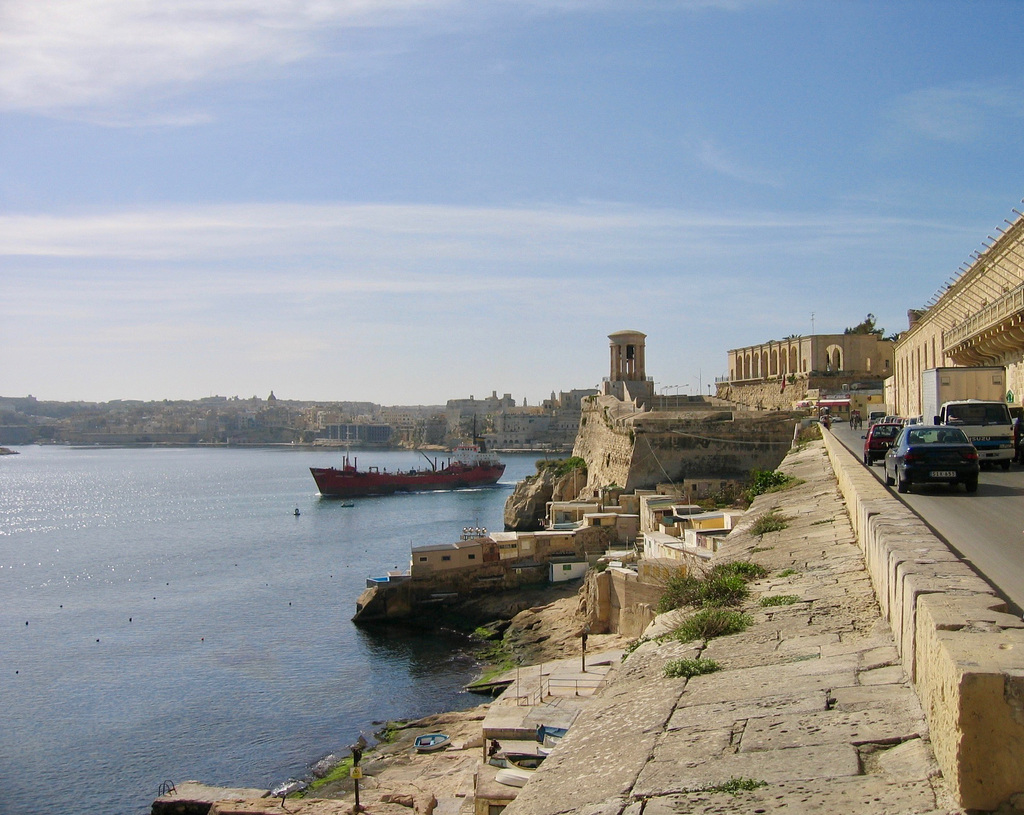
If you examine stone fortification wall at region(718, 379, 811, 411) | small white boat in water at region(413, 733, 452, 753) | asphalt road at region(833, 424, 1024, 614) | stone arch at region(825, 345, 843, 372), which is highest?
stone arch at region(825, 345, 843, 372)

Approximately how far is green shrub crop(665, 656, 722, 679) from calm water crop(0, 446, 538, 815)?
13230 millimetres

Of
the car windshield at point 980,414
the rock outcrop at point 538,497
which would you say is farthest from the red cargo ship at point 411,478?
the car windshield at point 980,414

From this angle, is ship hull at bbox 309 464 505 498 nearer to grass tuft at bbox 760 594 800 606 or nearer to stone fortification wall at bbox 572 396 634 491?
stone fortification wall at bbox 572 396 634 491

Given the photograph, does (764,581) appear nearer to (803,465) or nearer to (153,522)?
(803,465)

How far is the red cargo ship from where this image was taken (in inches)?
2598

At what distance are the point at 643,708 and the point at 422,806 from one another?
9.83 metres

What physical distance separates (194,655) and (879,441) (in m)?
17.4

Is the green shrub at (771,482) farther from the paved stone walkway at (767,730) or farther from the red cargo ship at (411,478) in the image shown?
the red cargo ship at (411,478)

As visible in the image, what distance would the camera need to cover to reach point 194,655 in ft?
75.4

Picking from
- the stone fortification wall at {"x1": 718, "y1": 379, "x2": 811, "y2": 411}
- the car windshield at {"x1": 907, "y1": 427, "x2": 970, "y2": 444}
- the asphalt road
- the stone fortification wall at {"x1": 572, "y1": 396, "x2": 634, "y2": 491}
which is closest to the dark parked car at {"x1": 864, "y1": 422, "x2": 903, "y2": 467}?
the asphalt road

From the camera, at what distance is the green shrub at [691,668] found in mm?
3852

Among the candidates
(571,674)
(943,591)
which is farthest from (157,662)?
(943,591)

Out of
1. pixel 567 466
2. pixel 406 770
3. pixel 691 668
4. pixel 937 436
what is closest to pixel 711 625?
pixel 691 668

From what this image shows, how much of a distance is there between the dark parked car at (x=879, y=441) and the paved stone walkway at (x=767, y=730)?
854cm
